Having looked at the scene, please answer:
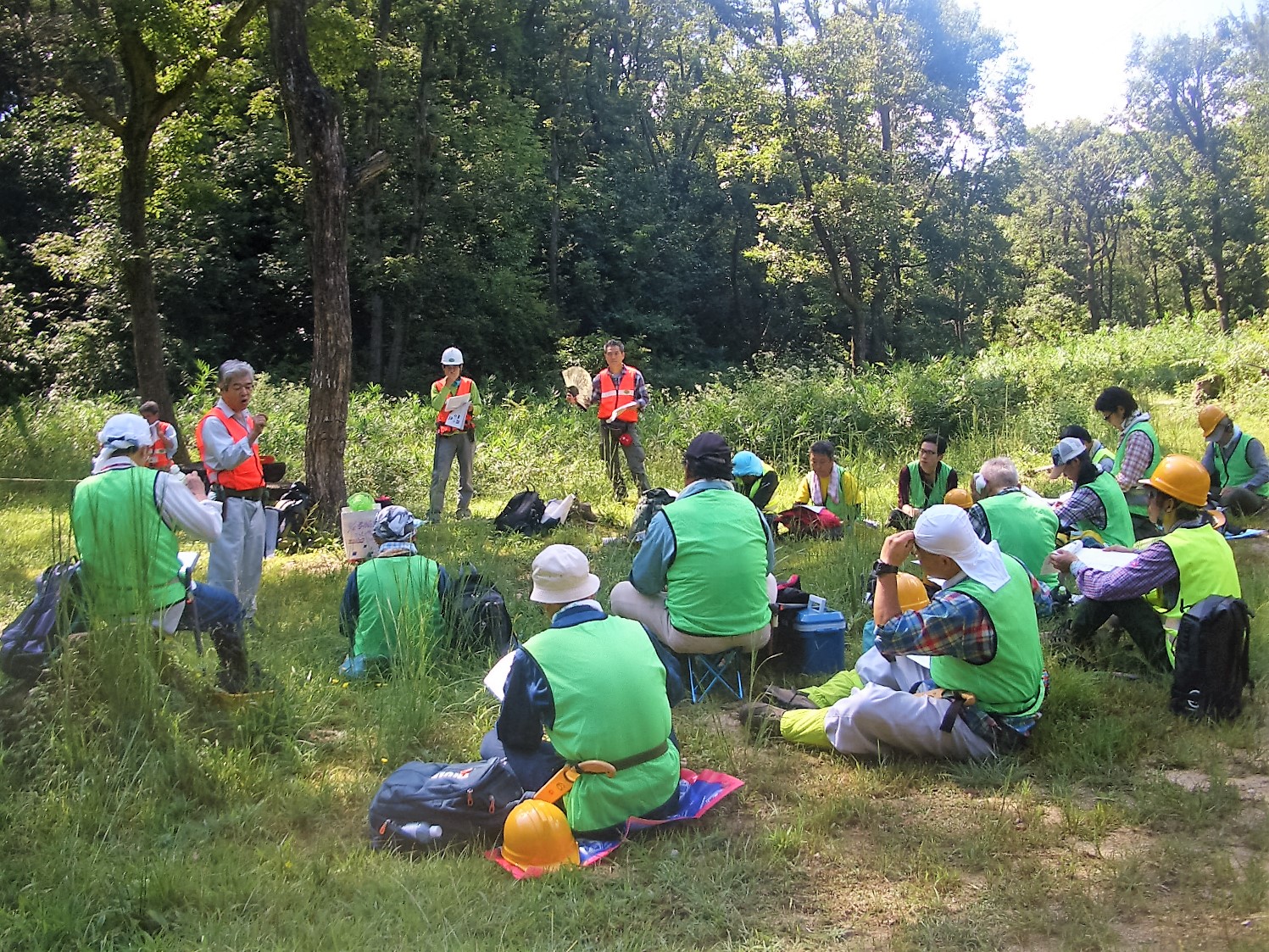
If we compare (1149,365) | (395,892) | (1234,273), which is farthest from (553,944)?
(1234,273)

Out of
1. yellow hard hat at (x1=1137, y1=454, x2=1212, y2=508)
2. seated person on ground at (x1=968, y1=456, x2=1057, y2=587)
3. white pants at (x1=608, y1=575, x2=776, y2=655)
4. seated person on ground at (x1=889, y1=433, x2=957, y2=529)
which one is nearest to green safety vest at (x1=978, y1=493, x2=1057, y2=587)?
seated person on ground at (x1=968, y1=456, x2=1057, y2=587)

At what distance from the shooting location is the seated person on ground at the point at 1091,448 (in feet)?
20.7

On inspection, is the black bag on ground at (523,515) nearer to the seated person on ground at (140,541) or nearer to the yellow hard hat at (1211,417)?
the seated person on ground at (140,541)

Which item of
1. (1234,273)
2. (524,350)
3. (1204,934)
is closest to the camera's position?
(1204,934)

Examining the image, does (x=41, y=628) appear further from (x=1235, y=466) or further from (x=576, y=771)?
(x=1235, y=466)

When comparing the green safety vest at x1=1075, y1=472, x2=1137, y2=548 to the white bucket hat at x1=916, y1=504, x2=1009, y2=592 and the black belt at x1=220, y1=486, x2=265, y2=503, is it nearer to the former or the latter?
the white bucket hat at x1=916, y1=504, x2=1009, y2=592

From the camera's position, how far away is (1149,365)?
748 inches

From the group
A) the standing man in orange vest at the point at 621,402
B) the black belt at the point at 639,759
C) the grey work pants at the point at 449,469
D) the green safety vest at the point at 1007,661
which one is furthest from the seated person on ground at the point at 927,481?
the black belt at the point at 639,759

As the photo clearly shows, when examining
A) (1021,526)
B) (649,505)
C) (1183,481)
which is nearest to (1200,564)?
(1183,481)

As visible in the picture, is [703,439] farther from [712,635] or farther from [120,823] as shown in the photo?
[120,823]

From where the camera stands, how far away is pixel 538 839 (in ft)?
11.4

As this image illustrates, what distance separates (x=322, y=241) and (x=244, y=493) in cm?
347

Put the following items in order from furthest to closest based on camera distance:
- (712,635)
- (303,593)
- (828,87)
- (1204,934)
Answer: (828,87) < (303,593) < (712,635) < (1204,934)

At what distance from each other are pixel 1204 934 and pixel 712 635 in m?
2.50
